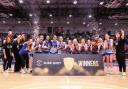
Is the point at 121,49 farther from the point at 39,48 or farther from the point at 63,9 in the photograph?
the point at 63,9

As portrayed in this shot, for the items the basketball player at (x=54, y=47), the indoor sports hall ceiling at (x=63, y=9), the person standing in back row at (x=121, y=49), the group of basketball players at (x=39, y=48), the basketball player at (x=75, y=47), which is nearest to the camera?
the person standing in back row at (x=121, y=49)

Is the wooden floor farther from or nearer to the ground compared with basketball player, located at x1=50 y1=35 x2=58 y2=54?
nearer to the ground

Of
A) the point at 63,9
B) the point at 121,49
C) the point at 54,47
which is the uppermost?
the point at 63,9

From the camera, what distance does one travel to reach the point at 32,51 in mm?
12188

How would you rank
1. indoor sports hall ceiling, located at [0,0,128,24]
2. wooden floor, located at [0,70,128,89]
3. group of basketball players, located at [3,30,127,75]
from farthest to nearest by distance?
indoor sports hall ceiling, located at [0,0,128,24], group of basketball players, located at [3,30,127,75], wooden floor, located at [0,70,128,89]

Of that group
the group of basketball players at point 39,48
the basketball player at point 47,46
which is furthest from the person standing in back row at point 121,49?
the basketball player at point 47,46

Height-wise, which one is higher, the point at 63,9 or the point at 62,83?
the point at 63,9

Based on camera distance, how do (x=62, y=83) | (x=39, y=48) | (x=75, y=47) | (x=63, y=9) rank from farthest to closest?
(x=63, y=9), (x=75, y=47), (x=39, y=48), (x=62, y=83)

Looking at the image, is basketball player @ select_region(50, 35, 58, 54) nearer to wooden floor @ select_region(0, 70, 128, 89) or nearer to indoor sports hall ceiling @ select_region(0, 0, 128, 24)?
wooden floor @ select_region(0, 70, 128, 89)

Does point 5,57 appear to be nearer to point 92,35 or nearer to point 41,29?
point 92,35

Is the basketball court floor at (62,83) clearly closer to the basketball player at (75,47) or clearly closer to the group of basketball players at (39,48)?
the group of basketball players at (39,48)

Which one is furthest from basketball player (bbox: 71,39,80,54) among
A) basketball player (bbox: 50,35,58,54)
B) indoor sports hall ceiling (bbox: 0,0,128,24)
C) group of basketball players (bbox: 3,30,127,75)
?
indoor sports hall ceiling (bbox: 0,0,128,24)

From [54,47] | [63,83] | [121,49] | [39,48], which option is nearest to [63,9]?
[54,47]

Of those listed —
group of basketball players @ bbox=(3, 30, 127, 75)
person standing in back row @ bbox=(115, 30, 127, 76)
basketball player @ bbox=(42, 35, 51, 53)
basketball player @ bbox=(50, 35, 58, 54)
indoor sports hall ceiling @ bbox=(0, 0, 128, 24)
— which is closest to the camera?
person standing in back row @ bbox=(115, 30, 127, 76)
